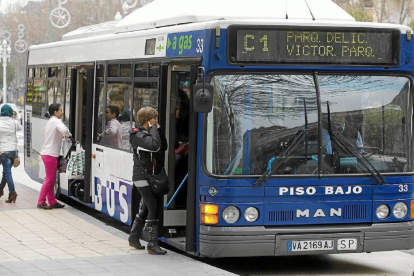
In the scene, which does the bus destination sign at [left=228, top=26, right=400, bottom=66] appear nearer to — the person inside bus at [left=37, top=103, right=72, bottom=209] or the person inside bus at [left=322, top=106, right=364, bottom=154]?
the person inside bus at [left=322, top=106, right=364, bottom=154]

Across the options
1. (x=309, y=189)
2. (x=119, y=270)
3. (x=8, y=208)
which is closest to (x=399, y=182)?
(x=309, y=189)

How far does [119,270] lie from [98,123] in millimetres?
4412

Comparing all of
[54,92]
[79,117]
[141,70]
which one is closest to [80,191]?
[79,117]

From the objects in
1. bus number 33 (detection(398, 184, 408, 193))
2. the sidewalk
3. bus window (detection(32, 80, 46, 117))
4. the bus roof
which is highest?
the bus roof

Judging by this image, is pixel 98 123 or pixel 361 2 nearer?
pixel 98 123

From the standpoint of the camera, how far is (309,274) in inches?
396

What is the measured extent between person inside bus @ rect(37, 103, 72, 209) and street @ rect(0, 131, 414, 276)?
421 centimetres

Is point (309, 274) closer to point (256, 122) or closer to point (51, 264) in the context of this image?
point (256, 122)

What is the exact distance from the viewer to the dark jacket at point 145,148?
1001 cm

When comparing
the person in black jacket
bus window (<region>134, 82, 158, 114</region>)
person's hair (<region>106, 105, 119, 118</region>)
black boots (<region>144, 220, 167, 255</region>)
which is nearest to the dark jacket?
the person in black jacket

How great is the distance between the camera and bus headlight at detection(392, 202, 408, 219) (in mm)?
9914

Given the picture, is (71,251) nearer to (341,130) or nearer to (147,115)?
(147,115)

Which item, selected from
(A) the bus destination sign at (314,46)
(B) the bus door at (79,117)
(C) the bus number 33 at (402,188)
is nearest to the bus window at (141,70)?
(A) the bus destination sign at (314,46)

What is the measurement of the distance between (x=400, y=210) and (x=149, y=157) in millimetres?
2661
